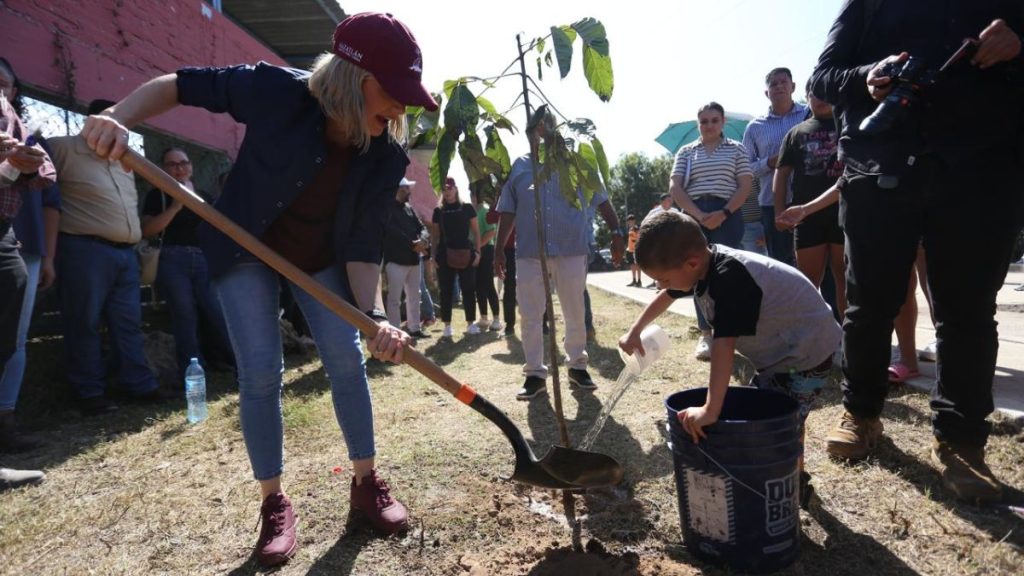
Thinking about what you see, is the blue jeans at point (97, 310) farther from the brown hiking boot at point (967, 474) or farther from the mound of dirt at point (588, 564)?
the brown hiking boot at point (967, 474)

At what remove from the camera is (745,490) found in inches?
70.1

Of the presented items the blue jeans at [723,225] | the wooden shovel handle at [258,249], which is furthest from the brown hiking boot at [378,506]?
the blue jeans at [723,225]

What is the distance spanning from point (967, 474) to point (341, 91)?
2577 millimetres

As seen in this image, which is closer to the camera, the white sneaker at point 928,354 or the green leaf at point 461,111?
the green leaf at point 461,111

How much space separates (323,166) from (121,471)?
2214 mm

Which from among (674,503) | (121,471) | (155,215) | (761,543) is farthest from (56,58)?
(761,543)

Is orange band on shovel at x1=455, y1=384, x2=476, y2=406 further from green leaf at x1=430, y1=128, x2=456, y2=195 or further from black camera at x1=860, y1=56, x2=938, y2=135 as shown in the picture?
black camera at x1=860, y1=56, x2=938, y2=135

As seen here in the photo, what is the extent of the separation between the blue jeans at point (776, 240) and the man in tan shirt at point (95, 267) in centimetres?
484

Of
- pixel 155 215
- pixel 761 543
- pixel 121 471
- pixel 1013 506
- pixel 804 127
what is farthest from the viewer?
pixel 155 215

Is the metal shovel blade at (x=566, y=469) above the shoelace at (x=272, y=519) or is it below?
above

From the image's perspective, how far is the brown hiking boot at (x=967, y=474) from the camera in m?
2.09

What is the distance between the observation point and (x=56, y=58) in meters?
4.83

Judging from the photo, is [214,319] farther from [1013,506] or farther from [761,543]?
[1013,506]

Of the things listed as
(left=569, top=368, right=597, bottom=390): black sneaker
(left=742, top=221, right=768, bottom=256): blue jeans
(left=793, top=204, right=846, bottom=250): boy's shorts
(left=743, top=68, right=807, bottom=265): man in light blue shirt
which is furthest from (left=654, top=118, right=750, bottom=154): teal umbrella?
(left=569, top=368, right=597, bottom=390): black sneaker
